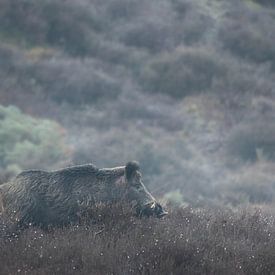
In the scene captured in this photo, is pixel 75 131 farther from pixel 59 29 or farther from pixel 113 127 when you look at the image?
pixel 59 29

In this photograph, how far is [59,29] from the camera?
72.4 feet

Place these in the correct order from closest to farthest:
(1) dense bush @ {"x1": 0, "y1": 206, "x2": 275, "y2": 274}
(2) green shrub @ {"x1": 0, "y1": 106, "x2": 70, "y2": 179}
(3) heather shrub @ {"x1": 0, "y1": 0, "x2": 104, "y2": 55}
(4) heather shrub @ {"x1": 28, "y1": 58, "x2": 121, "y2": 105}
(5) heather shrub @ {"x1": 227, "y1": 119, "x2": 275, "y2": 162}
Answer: (1) dense bush @ {"x1": 0, "y1": 206, "x2": 275, "y2": 274} < (2) green shrub @ {"x1": 0, "y1": 106, "x2": 70, "y2": 179} < (5) heather shrub @ {"x1": 227, "y1": 119, "x2": 275, "y2": 162} < (4) heather shrub @ {"x1": 28, "y1": 58, "x2": 121, "y2": 105} < (3) heather shrub @ {"x1": 0, "y1": 0, "x2": 104, "y2": 55}

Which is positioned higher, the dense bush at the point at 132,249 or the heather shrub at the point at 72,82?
the dense bush at the point at 132,249

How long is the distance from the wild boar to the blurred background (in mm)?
6783

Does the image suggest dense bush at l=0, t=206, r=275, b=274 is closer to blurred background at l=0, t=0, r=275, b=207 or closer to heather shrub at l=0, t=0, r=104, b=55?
blurred background at l=0, t=0, r=275, b=207

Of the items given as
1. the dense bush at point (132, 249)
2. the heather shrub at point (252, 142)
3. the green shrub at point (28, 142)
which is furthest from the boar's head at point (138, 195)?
the heather shrub at point (252, 142)

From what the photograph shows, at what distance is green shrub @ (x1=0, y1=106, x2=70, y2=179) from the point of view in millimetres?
16281

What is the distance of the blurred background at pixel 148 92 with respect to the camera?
672 inches

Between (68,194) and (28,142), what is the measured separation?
30.6 feet

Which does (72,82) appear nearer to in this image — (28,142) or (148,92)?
(148,92)

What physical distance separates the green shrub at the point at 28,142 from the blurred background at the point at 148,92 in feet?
0.09

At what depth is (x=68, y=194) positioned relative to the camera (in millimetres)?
7703

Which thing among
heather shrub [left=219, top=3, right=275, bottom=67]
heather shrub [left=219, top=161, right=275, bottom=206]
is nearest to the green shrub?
heather shrub [left=219, top=161, right=275, bottom=206]

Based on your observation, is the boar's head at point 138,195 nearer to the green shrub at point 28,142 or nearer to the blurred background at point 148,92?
the blurred background at point 148,92
